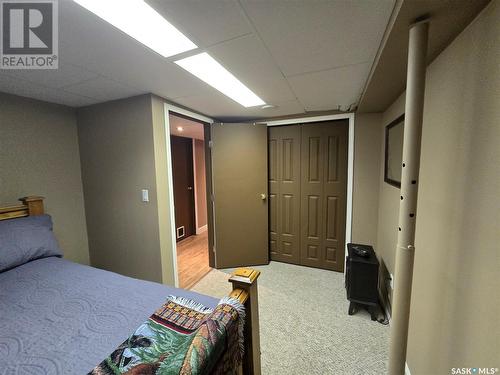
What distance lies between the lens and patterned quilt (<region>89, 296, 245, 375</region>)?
624mm

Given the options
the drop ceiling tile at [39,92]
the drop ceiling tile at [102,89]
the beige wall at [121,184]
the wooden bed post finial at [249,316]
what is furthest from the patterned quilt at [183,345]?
the drop ceiling tile at [39,92]

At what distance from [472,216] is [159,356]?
1.30m

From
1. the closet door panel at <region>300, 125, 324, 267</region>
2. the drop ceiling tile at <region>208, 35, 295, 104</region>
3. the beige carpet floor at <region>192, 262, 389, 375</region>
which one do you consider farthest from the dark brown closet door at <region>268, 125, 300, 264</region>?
the drop ceiling tile at <region>208, 35, 295, 104</region>

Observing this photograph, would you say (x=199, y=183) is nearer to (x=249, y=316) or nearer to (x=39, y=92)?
(x=39, y=92)

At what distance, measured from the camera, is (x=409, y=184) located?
88 cm

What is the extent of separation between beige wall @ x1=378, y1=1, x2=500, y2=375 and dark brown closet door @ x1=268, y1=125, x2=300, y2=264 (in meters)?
1.70

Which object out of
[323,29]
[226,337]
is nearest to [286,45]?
[323,29]

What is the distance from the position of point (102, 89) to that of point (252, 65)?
1376mm

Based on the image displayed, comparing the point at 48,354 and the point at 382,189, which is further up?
the point at 382,189

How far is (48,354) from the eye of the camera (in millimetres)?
857

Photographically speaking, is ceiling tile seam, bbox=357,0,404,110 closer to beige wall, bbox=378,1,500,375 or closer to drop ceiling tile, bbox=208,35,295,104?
beige wall, bbox=378,1,500,375

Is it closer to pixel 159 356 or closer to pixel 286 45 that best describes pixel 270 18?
pixel 286 45

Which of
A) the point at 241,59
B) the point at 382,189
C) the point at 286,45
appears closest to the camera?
the point at 286,45

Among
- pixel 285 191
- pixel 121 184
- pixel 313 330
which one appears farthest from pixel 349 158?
pixel 121 184
